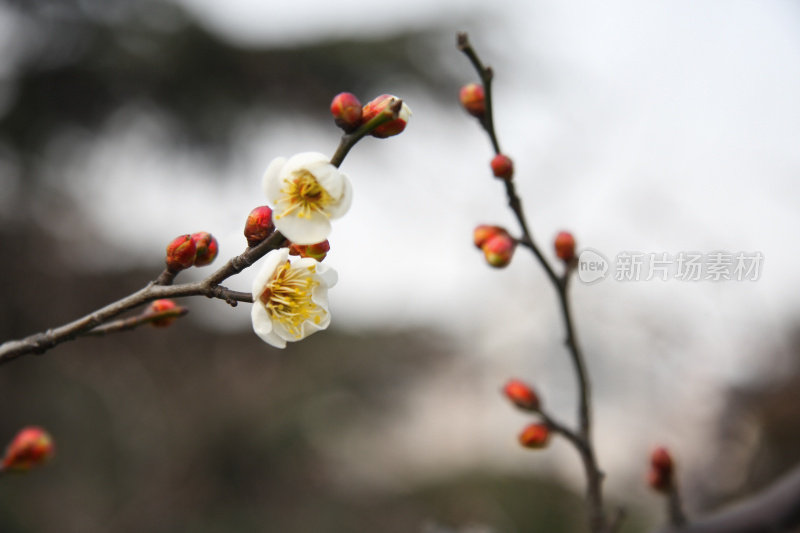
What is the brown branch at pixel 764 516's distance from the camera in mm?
681

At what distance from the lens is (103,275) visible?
5113 millimetres

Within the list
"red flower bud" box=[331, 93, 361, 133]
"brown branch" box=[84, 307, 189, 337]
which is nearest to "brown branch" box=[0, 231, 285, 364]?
"brown branch" box=[84, 307, 189, 337]

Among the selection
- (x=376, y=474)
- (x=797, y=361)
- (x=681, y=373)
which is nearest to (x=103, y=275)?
(x=376, y=474)

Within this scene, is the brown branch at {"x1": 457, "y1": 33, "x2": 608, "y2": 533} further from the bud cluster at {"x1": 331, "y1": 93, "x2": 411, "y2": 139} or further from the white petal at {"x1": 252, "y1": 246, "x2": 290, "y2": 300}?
the white petal at {"x1": 252, "y1": 246, "x2": 290, "y2": 300}

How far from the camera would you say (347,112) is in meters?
0.52

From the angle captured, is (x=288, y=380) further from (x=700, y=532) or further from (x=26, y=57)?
(x=700, y=532)

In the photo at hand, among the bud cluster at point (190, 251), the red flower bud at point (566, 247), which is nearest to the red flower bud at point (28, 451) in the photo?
the bud cluster at point (190, 251)

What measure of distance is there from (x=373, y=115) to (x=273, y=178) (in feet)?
0.43

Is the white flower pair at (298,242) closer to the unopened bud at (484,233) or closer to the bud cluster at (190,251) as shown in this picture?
the bud cluster at (190,251)

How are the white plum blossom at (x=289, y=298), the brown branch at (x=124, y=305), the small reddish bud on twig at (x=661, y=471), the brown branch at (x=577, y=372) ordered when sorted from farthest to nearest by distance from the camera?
the small reddish bud on twig at (x=661, y=471), the brown branch at (x=577, y=372), the white plum blossom at (x=289, y=298), the brown branch at (x=124, y=305)

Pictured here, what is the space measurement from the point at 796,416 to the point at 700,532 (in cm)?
160

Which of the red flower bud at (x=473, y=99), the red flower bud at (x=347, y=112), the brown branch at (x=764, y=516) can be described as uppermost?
the red flower bud at (x=473, y=99)

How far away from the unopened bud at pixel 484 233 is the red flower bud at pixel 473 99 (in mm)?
148

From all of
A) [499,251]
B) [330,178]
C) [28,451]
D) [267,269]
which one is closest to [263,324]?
[267,269]
